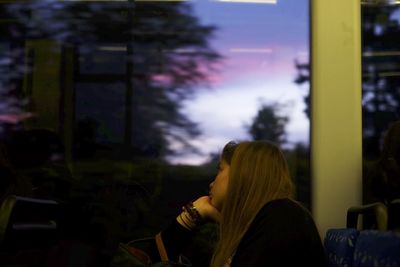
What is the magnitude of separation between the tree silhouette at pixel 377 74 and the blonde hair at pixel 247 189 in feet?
2.18

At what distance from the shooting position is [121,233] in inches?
92.1

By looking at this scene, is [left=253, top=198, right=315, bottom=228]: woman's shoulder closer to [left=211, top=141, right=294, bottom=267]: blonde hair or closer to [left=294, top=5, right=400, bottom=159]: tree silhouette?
[left=211, top=141, right=294, bottom=267]: blonde hair

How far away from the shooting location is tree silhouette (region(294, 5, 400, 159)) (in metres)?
2.24

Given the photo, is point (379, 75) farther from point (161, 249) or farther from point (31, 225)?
point (31, 225)

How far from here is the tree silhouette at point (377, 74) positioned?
2.24 meters

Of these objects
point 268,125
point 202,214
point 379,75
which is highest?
point 379,75

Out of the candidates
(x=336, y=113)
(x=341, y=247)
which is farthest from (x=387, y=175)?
(x=341, y=247)

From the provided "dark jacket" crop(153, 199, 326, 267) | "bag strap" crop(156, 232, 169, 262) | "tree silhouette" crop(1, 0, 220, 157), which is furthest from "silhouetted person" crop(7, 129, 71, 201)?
"dark jacket" crop(153, 199, 326, 267)

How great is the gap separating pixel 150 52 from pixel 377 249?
1.29 m

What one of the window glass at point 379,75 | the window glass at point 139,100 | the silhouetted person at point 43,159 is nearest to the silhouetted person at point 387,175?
the window glass at point 379,75

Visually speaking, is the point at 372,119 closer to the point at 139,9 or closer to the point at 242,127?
the point at 242,127

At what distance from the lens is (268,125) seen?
2301mm

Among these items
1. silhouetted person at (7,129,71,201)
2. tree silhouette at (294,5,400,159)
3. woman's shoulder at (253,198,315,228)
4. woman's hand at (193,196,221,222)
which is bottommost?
woman's hand at (193,196,221,222)

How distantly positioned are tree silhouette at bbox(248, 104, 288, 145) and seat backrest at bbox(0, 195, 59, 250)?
77cm
